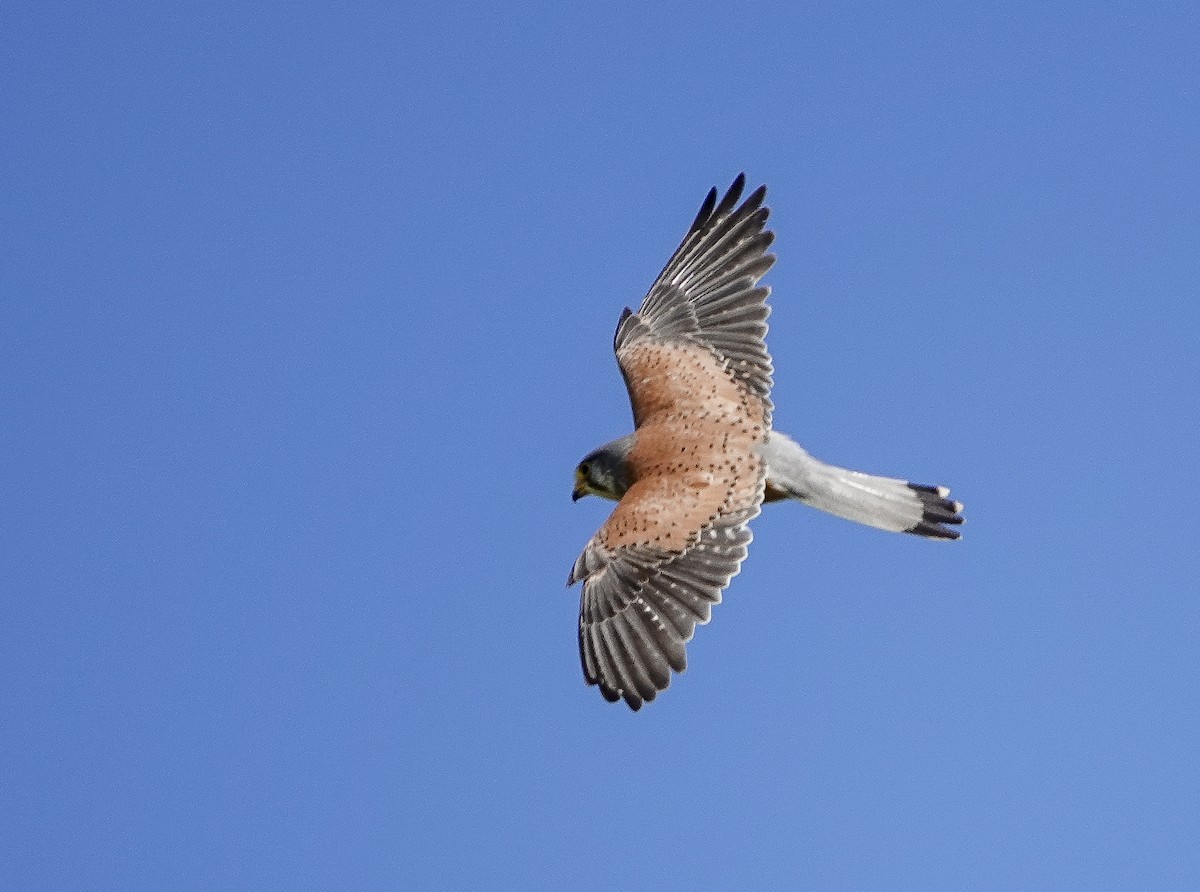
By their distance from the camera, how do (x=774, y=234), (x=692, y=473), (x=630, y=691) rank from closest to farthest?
(x=630, y=691) → (x=692, y=473) → (x=774, y=234)

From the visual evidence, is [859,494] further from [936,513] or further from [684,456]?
[684,456]

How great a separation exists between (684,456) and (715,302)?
4.11 feet

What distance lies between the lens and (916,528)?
7098 mm

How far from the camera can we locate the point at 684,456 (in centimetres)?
703

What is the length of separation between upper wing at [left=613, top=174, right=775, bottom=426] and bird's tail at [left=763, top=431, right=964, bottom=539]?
0.54 m

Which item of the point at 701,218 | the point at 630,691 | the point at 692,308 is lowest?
the point at 630,691

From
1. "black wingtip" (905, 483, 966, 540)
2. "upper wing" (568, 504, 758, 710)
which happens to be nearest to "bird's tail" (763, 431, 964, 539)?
"black wingtip" (905, 483, 966, 540)

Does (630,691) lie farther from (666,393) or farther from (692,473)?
(666,393)

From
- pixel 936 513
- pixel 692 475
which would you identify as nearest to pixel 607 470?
pixel 692 475

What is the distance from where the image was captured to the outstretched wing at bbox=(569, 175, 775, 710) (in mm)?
6266

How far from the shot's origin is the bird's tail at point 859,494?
→ 6.99m

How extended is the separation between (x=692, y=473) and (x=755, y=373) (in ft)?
2.94

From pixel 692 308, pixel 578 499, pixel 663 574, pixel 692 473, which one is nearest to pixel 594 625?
pixel 663 574

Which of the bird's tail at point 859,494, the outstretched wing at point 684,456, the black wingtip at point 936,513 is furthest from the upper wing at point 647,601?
the black wingtip at point 936,513
